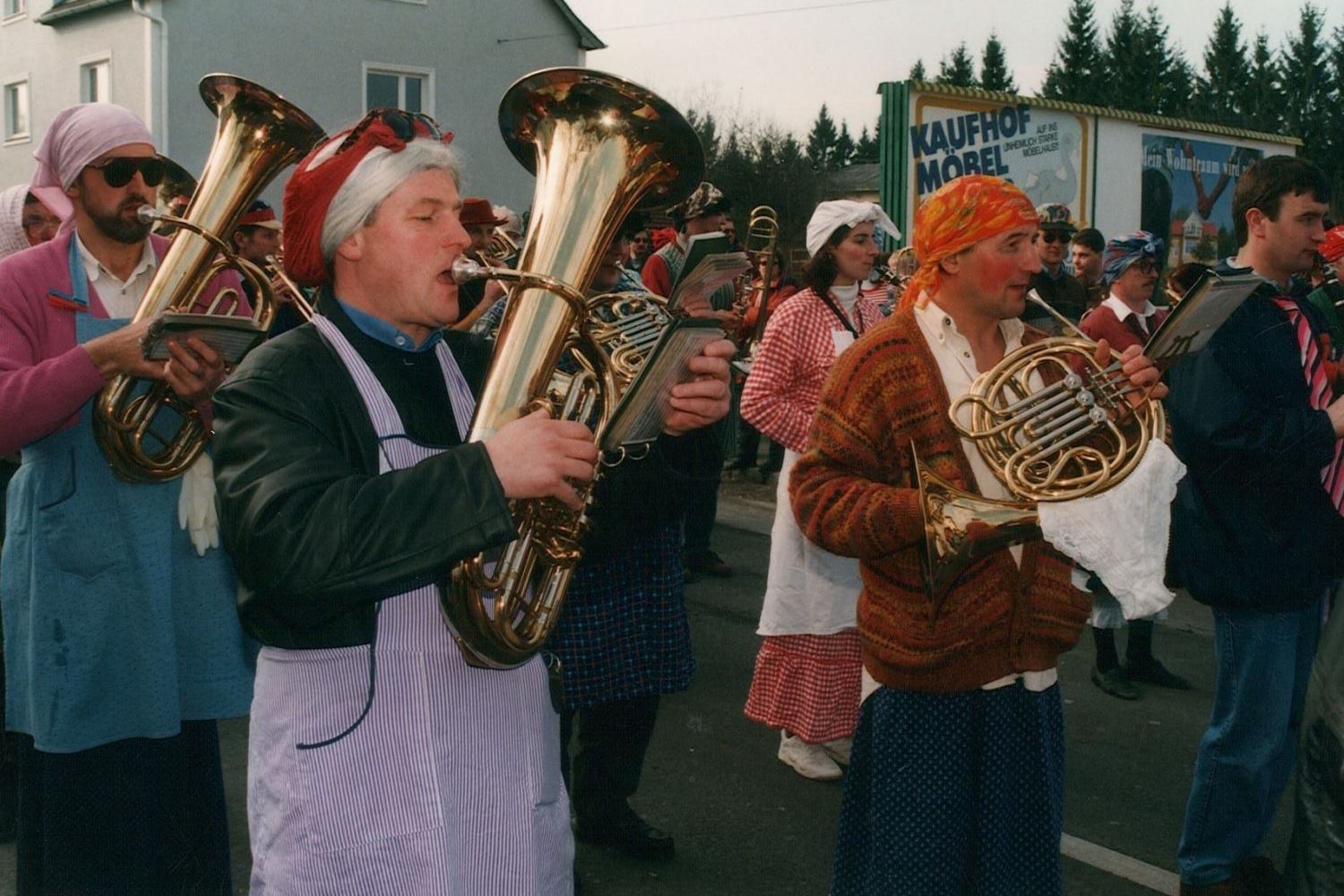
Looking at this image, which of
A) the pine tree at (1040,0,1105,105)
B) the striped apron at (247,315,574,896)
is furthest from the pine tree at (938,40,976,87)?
the striped apron at (247,315,574,896)

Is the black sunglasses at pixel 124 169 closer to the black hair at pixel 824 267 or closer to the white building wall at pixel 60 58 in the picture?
the black hair at pixel 824 267

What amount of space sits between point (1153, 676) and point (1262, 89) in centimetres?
8134

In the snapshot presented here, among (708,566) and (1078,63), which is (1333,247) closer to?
(708,566)

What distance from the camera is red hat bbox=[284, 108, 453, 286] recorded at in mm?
2020

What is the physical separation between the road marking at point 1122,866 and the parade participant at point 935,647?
1150mm

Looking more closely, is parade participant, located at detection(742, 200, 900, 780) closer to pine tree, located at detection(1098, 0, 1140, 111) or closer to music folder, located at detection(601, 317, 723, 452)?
music folder, located at detection(601, 317, 723, 452)

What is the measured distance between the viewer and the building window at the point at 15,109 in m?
30.3

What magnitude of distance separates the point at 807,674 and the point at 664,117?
2946 millimetres

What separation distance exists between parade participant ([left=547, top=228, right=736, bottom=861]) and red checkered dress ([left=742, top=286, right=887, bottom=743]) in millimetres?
830

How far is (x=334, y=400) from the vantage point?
6.29 feet

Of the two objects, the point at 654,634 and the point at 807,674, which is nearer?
the point at 654,634

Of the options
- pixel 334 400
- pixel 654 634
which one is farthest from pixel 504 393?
pixel 654 634

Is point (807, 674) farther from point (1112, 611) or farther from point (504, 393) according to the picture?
point (504, 393)

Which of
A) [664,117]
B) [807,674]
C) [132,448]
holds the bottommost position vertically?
[807,674]
